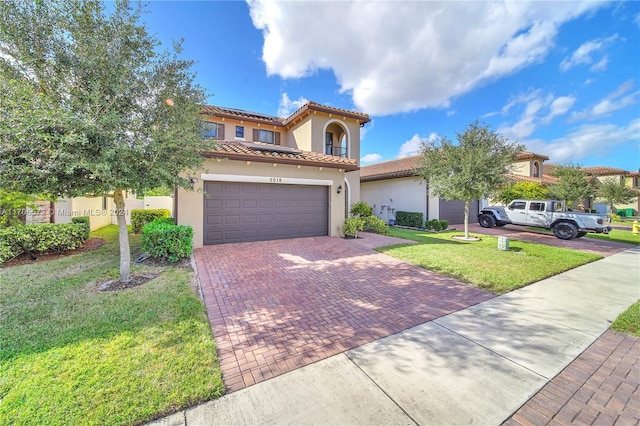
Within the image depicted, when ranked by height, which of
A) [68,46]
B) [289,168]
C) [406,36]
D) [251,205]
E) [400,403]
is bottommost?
[400,403]

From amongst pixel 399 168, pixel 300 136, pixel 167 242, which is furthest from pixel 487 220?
pixel 167 242

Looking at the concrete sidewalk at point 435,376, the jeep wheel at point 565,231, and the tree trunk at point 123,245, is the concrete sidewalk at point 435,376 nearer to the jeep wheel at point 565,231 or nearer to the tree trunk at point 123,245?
the tree trunk at point 123,245

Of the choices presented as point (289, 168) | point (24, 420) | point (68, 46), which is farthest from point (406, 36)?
point (24, 420)

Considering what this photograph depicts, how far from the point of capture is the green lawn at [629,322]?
395cm

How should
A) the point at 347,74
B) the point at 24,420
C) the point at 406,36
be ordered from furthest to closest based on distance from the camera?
1. the point at 347,74
2. the point at 406,36
3. the point at 24,420

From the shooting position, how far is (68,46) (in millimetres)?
4453

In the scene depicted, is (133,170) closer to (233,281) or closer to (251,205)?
(233,281)

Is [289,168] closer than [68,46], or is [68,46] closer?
[68,46]

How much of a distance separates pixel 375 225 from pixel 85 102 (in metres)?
12.0

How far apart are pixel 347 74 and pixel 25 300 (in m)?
14.6

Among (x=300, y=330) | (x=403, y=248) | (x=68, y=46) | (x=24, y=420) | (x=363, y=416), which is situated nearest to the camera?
(x=24, y=420)

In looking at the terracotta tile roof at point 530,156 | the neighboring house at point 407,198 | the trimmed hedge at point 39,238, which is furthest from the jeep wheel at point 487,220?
the trimmed hedge at point 39,238

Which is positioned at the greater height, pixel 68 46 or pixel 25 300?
pixel 68 46

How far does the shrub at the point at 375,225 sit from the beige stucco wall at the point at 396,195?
14.0 feet
